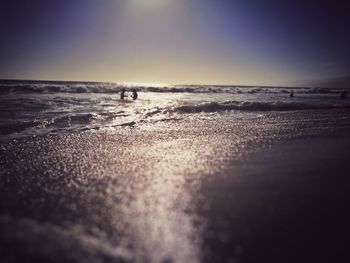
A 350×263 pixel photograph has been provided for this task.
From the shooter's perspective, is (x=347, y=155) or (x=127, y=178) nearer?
(x=127, y=178)

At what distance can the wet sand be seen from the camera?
2225mm

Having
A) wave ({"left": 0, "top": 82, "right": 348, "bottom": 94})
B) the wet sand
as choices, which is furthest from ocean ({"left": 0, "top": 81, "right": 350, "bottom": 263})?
wave ({"left": 0, "top": 82, "right": 348, "bottom": 94})

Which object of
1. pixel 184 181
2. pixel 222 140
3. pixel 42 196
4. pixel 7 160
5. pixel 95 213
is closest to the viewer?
pixel 95 213

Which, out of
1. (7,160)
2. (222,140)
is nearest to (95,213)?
(7,160)

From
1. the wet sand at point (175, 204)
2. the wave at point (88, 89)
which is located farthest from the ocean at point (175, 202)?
the wave at point (88, 89)

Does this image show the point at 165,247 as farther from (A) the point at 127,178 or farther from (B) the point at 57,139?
(B) the point at 57,139

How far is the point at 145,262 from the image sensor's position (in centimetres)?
207

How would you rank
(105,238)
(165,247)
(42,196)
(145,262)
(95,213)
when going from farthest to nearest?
1. (42,196)
2. (95,213)
3. (105,238)
4. (165,247)
5. (145,262)

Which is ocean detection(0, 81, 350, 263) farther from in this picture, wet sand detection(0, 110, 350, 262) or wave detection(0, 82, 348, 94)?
wave detection(0, 82, 348, 94)

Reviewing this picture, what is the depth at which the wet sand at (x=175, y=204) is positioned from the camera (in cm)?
222

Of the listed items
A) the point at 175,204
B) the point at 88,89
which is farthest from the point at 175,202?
the point at 88,89

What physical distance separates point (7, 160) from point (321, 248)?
16.8ft

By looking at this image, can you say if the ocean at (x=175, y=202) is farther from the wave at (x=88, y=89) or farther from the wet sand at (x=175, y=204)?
the wave at (x=88, y=89)

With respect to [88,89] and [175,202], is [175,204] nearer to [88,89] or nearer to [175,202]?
[175,202]
